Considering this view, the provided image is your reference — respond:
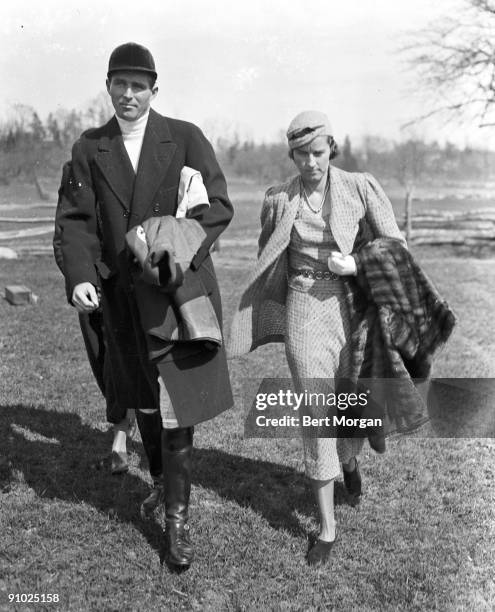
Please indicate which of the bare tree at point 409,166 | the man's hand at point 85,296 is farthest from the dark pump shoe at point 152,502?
the bare tree at point 409,166

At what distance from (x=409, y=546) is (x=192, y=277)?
159 cm

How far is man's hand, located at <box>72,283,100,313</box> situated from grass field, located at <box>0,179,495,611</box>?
113 cm

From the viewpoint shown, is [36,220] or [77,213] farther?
[36,220]

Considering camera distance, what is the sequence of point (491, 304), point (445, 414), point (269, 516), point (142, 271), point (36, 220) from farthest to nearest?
point (36, 220) → point (491, 304) → point (445, 414) → point (269, 516) → point (142, 271)

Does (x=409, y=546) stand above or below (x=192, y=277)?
below

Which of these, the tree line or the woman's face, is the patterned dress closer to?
the woman's face

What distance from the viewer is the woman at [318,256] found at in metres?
3.23

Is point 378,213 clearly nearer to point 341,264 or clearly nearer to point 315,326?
point 341,264

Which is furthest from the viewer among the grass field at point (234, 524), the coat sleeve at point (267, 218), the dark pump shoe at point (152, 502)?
the dark pump shoe at point (152, 502)

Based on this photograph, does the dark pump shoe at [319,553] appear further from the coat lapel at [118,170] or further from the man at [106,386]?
the coat lapel at [118,170]

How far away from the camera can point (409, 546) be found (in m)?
3.37

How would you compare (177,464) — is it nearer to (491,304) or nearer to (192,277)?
(192,277)

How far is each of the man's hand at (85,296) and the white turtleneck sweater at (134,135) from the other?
1.88 feet

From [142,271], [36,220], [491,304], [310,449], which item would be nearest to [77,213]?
[142,271]
